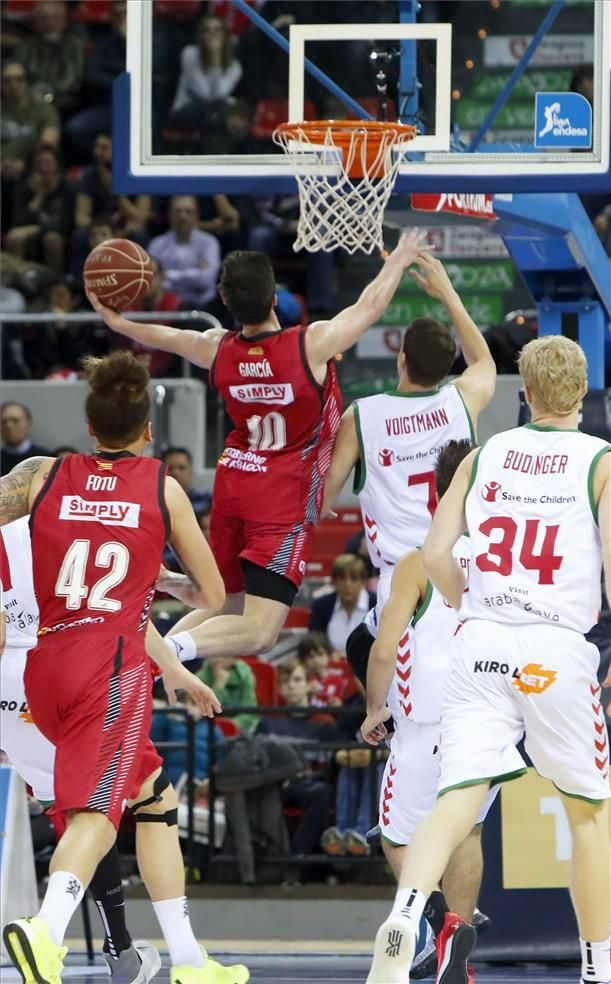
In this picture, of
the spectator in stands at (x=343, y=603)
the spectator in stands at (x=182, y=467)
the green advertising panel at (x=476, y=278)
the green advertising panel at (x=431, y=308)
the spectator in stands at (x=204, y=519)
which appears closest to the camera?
the spectator in stands at (x=343, y=603)

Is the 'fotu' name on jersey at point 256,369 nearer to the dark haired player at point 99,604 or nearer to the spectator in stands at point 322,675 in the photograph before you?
the dark haired player at point 99,604

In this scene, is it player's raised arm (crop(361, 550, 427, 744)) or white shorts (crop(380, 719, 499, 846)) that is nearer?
player's raised arm (crop(361, 550, 427, 744))

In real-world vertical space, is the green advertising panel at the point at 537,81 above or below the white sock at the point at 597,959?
above

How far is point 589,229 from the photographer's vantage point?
891cm

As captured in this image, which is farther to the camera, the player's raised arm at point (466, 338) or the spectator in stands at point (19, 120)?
the spectator in stands at point (19, 120)

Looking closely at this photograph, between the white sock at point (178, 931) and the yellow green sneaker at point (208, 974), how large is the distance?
0.04m

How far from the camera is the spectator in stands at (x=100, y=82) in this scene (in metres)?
17.3

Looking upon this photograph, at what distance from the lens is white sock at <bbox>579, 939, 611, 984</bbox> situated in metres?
6.06

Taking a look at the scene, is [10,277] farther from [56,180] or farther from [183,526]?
[183,526]

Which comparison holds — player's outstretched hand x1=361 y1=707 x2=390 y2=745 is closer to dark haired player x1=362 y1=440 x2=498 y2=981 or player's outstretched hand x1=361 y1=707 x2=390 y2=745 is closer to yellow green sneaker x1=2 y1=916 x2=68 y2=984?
dark haired player x1=362 y1=440 x2=498 y2=981

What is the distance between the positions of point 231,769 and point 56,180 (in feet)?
25.0

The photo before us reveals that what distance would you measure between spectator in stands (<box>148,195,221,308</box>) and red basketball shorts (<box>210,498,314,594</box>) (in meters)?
7.37

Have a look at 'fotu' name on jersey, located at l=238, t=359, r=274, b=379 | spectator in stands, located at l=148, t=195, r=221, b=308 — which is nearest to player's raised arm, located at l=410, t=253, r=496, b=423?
'fotu' name on jersey, located at l=238, t=359, r=274, b=379

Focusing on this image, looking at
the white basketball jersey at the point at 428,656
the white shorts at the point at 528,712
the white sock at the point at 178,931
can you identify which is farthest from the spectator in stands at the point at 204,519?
the white shorts at the point at 528,712
